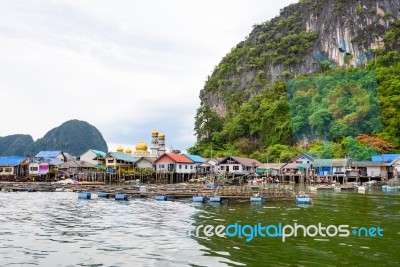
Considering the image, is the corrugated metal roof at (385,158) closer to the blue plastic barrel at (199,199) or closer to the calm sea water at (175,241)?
the calm sea water at (175,241)

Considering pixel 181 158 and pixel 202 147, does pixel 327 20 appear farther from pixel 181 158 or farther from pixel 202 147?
pixel 181 158

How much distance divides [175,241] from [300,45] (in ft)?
311

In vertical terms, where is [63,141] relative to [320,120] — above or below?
above

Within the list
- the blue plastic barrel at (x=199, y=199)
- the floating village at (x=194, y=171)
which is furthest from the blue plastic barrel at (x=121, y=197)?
the floating village at (x=194, y=171)

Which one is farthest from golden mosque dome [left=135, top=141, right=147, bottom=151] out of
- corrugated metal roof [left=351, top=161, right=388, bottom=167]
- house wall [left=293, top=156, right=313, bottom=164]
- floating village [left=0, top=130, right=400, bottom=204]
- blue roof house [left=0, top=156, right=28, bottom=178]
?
corrugated metal roof [left=351, top=161, right=388, bottom=167]

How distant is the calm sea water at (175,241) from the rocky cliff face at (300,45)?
7539 cm

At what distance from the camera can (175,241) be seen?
1684cm

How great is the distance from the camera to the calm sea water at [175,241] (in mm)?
13695

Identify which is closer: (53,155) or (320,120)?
(320,120)

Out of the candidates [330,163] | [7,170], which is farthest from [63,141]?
[330,163]

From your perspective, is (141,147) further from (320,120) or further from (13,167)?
(320,120)

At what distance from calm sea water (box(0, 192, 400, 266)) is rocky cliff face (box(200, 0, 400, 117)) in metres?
75.4

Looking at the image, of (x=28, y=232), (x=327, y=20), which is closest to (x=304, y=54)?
(x=327, y=20)

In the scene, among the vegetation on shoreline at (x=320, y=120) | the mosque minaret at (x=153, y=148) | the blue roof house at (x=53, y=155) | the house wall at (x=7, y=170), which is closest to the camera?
the vegetation on shoreline at (x=320, y=120)
